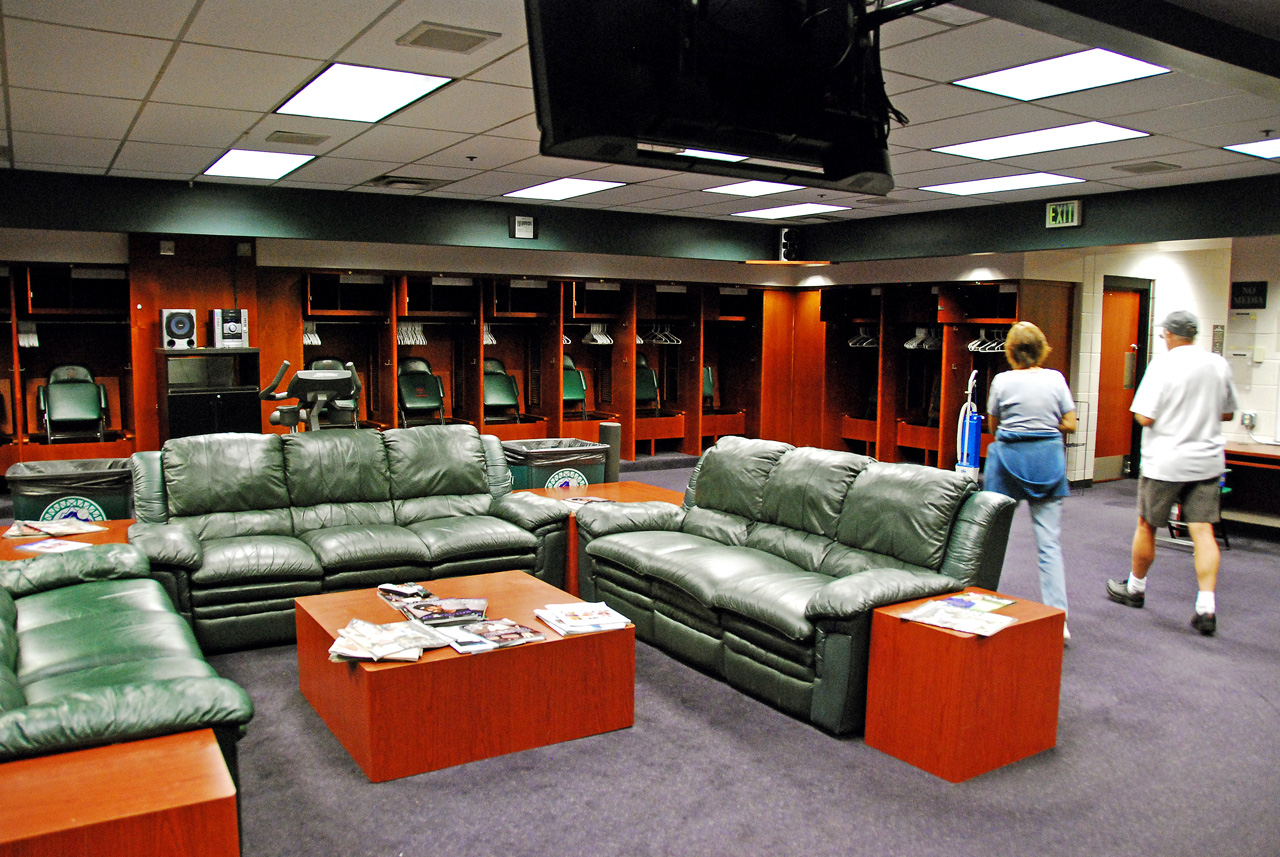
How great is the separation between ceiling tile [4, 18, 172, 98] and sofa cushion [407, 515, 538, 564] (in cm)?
252

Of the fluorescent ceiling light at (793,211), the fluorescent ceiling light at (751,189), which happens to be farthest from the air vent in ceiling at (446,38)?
the fluorescent ceiling light at (793,211)

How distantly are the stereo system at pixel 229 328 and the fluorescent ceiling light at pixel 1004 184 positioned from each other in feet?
18.7

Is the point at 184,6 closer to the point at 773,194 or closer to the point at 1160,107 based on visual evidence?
the point at 1160,107

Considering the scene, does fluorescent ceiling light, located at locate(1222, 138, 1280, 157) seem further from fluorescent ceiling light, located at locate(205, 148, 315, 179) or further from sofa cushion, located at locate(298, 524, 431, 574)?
fluorescent ceiling light, located at locate(205, 148, 315, 179)

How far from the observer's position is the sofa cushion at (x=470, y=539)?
4.82 meters

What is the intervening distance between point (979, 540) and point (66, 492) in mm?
5155

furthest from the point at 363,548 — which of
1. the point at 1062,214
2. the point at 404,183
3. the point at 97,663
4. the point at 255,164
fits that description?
the point at 1062,214

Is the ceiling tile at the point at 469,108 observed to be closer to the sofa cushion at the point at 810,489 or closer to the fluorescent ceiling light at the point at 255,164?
the fluorescent ceiling light at the point at 255,164

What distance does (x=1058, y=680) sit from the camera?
3.34m

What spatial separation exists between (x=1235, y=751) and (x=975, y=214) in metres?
5.70

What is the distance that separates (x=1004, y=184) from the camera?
22.9 ft

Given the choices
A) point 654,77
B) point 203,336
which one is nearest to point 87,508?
point 203,336

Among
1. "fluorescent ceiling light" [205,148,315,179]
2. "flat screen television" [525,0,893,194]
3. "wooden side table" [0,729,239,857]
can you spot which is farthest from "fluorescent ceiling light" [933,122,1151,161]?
"wooden side table" [0,729,239,857]

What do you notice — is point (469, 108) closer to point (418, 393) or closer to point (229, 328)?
point (229, 328)
